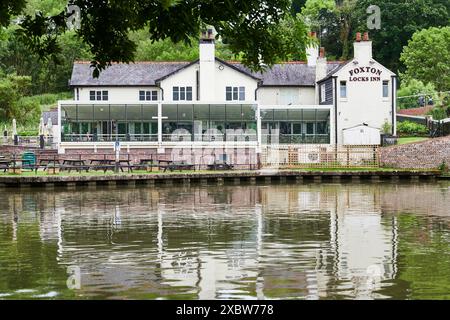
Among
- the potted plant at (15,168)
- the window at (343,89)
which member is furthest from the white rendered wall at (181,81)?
the potted plant at (15,168)

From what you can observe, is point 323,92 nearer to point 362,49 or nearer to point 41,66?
point 362,49

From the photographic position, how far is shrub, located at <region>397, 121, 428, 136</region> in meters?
72.1

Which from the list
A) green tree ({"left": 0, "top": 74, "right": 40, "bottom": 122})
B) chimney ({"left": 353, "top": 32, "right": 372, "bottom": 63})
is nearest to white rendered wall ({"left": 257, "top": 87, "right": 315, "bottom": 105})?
chimney ({"left": 353, "top": 32, "right": 372, "bottom": 63})

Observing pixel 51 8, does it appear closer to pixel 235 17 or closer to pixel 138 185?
pixel 138 185

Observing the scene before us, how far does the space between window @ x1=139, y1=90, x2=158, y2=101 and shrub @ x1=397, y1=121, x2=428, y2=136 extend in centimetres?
2144

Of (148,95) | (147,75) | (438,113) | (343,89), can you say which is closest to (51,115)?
(147,75)

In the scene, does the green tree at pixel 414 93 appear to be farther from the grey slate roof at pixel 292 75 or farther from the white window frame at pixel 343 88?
the white window frame at pixel 343 88

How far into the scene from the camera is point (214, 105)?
65812 millimetres

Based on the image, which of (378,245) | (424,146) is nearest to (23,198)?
(378,245)

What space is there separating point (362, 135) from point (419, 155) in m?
7.92

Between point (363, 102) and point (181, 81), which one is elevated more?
point (181, 81)

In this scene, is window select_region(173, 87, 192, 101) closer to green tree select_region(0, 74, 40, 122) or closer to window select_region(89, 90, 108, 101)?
window select_region(89, 90, 108, 101)
